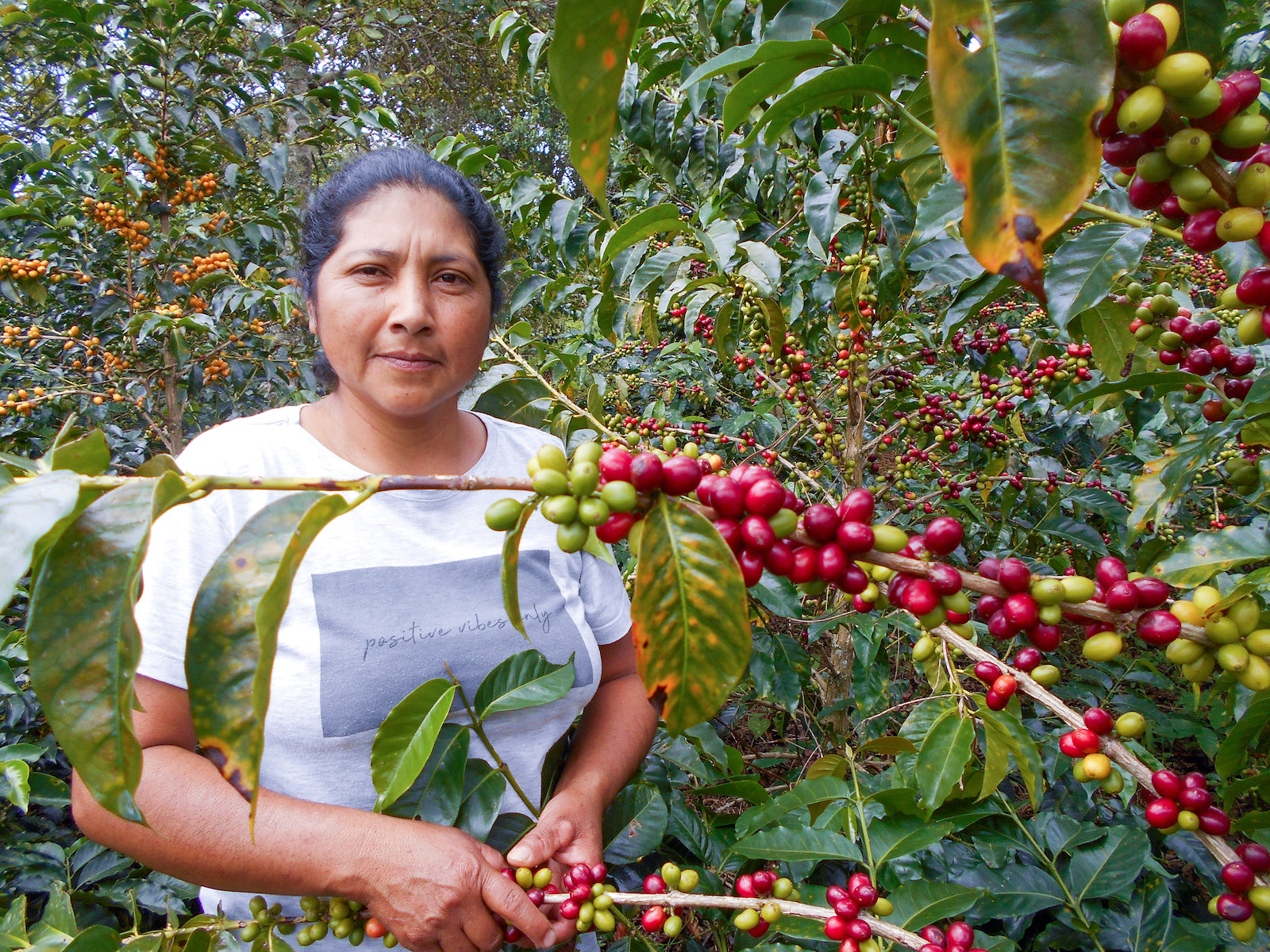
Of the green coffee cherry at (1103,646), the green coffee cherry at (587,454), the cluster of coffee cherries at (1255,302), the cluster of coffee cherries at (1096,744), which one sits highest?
the cluster of coffee cherries at (1255,302)

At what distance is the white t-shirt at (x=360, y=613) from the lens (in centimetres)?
127

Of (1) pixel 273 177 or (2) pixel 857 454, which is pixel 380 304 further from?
(1) pixel 273 177

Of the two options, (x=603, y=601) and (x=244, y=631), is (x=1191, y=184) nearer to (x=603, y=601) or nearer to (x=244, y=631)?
(x=244, y=631)

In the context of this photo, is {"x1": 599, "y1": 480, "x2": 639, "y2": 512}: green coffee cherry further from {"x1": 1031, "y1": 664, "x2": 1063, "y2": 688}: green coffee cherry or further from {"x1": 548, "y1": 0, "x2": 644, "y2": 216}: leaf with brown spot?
{"x1": 1031, "y1": 664, "x2": 1063, "y2": 688}: green coffee cherry

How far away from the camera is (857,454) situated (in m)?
2.31

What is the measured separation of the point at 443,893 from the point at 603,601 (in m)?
0.74

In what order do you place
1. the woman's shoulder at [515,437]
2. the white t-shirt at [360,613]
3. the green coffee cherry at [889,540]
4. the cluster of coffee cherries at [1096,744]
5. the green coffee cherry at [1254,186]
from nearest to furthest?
the green coffee cherry at [1254,186] → the green coffee cherry at [889,540] → the cluster of coffee cherries at [1096,744] → the white t-shirt at [360,613] → the woman's shoulder at [515,437]

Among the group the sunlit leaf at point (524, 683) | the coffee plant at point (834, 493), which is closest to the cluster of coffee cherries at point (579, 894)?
the coffee plant at point (834, 493)

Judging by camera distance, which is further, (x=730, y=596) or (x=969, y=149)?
(x=730, y=596)

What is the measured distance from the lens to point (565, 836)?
1223 mm

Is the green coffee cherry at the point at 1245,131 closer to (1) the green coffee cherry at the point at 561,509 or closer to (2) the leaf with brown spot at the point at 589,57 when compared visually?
(2) the leaf with brown spot at the point at 589,57

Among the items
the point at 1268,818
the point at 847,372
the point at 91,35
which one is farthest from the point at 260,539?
the point at 91,35

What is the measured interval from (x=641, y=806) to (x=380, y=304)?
1.18m

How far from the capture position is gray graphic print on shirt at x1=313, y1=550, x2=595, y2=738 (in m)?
1.34
